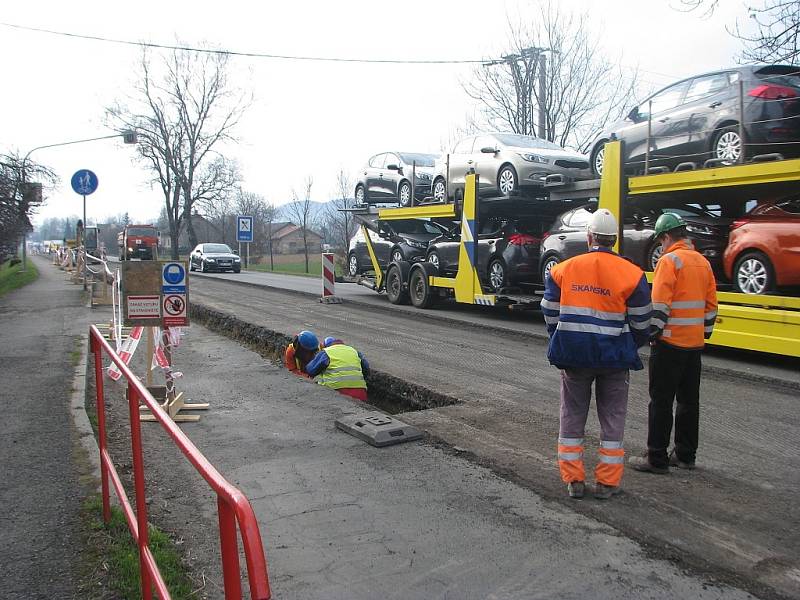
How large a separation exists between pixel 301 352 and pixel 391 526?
5.68m

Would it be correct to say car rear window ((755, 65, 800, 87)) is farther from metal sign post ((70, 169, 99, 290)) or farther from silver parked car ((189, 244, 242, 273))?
silver parked car ((189, 244, 242, 273))

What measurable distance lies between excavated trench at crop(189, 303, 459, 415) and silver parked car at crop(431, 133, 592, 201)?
16.1ft

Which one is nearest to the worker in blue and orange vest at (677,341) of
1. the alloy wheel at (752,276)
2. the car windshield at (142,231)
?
the alloy wheel at (752,276)

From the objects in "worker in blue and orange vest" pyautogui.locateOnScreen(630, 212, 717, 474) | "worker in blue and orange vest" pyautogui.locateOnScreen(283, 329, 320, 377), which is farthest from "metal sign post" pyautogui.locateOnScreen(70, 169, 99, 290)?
"worker in blue and orange vest" pyautogui.locateOnScreen(630, 212, 717, 474)

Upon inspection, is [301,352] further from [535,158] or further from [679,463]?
[535,158]

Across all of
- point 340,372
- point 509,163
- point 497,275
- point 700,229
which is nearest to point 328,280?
point 497,275

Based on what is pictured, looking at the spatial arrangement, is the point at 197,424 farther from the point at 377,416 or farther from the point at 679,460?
the point at 679,460

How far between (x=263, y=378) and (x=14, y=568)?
4995 mm

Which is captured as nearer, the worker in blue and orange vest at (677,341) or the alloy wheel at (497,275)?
the worker in blue and orange vest at (677,341)

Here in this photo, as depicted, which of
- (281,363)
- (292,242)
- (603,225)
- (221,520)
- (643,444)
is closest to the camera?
(221,520)

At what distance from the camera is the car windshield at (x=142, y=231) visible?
4575 centimetres

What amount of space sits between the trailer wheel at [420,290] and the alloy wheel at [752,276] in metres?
7.96

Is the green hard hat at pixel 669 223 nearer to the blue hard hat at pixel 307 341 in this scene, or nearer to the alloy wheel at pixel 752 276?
the alloy wheel at pixel 752 276

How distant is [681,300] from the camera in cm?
496
